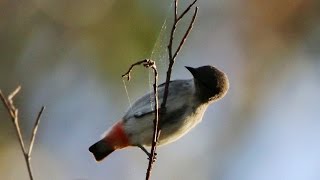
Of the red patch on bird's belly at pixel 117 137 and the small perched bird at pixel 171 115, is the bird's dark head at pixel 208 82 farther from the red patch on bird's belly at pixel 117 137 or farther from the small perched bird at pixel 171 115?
the red patch on bird's belly at pixel 117 137

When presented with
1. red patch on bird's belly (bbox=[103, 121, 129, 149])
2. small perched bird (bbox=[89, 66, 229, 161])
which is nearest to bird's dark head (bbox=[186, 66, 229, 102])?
small perched bird (bbox=[89, 66, 229, 161])

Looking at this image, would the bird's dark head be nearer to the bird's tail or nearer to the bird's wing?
the bird's wing

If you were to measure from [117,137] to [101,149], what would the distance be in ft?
0.34

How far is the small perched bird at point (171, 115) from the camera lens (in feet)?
13.0

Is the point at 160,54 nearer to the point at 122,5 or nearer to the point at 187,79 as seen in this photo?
the point at 187,79

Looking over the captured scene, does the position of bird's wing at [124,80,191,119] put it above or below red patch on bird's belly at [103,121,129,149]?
above

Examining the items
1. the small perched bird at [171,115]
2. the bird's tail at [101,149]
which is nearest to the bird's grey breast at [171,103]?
the small perched bird at [171,115]

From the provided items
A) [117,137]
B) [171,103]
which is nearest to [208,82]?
[171,103]

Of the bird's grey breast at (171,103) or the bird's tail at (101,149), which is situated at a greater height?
the bird's grey breast at (171,103)

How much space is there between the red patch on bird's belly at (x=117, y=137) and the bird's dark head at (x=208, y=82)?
34 centimetres

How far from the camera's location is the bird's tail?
3.99 m

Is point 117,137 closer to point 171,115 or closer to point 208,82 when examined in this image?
point 171,115

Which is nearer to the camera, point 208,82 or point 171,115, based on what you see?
point 171,115

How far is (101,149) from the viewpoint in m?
4.04
